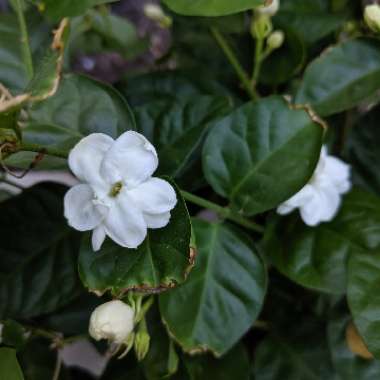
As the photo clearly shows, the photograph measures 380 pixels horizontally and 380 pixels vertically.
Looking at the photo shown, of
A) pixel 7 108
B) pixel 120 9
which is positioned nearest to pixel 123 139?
pixel 7 108

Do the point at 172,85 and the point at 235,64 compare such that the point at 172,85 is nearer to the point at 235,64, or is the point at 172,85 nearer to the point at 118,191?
the point at 235,64

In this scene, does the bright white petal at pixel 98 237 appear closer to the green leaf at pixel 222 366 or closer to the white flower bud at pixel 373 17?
the green leaf at pixel 222 366

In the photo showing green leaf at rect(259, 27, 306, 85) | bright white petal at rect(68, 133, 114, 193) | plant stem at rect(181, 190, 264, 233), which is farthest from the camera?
green leaf at rect(259, 27, 306, 85)

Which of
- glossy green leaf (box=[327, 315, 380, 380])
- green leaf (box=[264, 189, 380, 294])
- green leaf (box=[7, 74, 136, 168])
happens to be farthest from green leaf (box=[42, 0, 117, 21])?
glossy green leaf (box=[327, 315, 380, 380])

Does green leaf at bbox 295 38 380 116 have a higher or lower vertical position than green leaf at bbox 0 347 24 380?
higher

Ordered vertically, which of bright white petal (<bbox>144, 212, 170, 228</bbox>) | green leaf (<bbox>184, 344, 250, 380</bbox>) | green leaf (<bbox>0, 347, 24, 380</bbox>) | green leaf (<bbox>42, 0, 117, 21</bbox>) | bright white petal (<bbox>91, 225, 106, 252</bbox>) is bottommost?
green leaf (<bbox>184, 344, 250, 380</bbox>)

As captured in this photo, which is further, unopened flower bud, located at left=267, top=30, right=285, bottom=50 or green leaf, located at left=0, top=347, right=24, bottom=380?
unopened flower bud, located at left=267, top=30, right=285, bottom=50

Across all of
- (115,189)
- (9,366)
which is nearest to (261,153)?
(115,189)

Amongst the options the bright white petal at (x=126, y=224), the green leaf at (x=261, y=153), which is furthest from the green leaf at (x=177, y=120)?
the bright white petal at (x=126, y=224)

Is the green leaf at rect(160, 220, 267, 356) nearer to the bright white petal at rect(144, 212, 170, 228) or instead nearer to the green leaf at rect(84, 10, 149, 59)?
the bright white petal at rect(144, 212, 170, 228)
